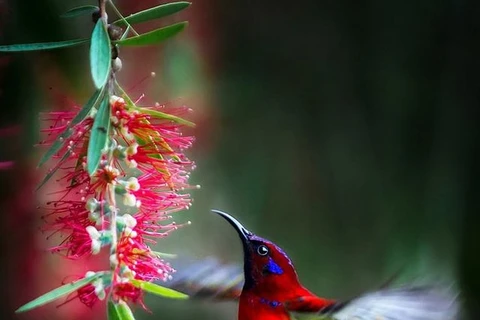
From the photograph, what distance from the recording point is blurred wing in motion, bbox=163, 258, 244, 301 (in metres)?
0.75

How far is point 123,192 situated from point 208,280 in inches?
12.8

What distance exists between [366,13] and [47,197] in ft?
2.38

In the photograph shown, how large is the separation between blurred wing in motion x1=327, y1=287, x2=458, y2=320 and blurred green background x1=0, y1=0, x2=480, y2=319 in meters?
0.64

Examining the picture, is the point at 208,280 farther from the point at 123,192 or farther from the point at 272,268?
the point at 123,192

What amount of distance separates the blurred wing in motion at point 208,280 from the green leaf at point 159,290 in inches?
10.7

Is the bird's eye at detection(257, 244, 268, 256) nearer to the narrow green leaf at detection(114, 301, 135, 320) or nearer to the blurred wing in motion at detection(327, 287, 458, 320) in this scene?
the blurred wing in motion at detection(327, 287, 458, 320)

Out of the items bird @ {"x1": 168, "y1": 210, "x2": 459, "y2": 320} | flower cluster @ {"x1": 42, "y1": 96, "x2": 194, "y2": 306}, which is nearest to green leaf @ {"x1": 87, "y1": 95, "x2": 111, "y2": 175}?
flower cluster @ {"x1": 42, "y1": 96, "x2": 194, "y2": 306}

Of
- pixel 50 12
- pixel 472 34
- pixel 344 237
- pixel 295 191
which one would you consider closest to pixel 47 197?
pixel 50 12

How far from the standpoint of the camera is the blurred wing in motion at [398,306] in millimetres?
626

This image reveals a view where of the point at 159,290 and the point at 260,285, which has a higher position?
the point at 159,290

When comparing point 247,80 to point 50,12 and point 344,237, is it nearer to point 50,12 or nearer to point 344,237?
point 344,237

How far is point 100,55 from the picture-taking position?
1.41ft

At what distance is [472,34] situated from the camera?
1364 millimetres

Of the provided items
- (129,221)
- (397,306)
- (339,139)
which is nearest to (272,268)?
(397,306)
